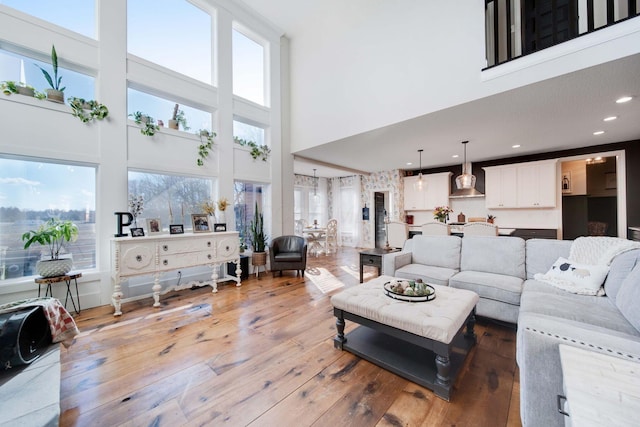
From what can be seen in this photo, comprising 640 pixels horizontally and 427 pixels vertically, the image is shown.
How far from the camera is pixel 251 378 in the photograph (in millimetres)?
1736

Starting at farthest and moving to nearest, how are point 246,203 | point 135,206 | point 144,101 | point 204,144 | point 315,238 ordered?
1. point 315,238
2. point 246,203
3. point 204,144
4. point 144,101
5. point 135,206

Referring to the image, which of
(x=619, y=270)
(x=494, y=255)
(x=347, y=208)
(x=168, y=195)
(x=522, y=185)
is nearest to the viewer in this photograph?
(x=619, y=270)

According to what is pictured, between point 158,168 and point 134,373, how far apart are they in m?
2.75

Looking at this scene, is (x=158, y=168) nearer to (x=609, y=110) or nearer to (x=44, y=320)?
(x=44, y=320)

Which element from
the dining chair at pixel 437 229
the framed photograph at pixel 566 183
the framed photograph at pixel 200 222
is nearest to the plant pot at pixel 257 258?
the framed photograph at pixel 200 222

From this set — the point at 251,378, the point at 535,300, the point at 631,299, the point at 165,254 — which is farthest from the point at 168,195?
the point at 631,299

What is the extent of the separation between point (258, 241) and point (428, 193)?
514 centimetres

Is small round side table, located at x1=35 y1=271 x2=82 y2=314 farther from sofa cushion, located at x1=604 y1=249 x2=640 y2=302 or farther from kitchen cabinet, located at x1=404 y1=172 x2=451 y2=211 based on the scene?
kitchen cabinet, located at x1=404 y1=172 x2=451 y2=211

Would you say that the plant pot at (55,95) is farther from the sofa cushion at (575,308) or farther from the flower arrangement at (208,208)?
the sofa cushion at (575,308)

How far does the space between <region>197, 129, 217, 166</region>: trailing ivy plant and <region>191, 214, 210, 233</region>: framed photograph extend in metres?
0.87

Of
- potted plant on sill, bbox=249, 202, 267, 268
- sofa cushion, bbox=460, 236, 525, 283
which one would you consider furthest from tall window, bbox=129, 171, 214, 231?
sofa cushion, bbox=460, 236, 525, 283

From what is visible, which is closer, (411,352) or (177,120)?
(411,352)

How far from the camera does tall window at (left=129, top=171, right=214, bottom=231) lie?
3.49 meters

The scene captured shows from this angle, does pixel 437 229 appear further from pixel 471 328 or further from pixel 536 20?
pixel 536 20
